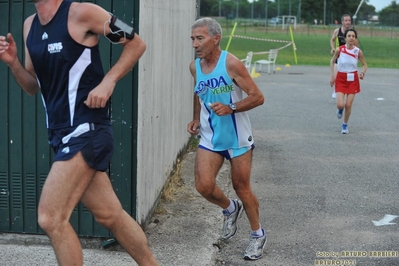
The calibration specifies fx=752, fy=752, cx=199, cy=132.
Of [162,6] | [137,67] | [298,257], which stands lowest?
[298,257]

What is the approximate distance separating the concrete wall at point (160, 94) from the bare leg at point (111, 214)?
1506 mm

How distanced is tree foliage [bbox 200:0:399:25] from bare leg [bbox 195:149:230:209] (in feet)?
249

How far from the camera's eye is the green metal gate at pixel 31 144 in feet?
20.2

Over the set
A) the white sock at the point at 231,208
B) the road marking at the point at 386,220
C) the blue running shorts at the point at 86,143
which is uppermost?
the blue running shorts at the point at 86,143

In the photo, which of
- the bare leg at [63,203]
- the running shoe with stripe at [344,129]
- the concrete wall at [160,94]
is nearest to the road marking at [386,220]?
the concrete wall at [160,94]

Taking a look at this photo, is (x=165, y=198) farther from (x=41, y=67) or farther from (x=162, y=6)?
(x=41, y=67)

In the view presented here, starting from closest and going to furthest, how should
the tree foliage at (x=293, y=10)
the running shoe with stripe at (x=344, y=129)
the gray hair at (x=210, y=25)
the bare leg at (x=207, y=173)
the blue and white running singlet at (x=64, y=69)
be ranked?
the blue and white running singlet at (x=64, y=69) < the gray hair at (x=210, y=25) < the bare leg at (x=207, y=173) < the running shoe with stripe at (x=344, y=129) < the tree foliage at (x=293, y=10)

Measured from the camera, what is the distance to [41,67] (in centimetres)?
455

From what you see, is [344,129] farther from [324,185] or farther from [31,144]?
[31,144]

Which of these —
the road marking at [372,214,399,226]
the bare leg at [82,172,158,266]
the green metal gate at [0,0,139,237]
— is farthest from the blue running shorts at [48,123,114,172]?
the road marking at [372,214,399,226]

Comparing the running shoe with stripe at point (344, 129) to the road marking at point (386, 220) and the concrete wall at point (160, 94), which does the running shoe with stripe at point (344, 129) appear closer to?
the concrete wall at point (160, 94)

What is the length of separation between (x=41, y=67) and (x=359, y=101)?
14.5 metres

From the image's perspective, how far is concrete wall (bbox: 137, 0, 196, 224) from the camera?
6383mm

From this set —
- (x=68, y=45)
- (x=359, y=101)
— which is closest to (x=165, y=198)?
(x=68, y=45)
